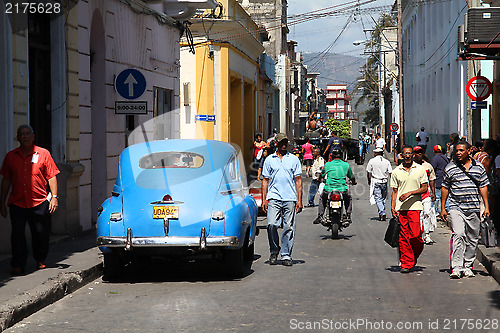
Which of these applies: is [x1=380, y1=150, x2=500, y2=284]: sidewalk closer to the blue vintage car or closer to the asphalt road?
the asphalt road

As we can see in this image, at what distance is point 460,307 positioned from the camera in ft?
26.4

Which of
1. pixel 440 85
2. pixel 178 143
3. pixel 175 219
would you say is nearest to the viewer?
pixel 175 219

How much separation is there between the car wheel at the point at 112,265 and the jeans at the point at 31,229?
3.13ft

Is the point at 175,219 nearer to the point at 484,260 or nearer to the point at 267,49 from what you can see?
the point at 484,260

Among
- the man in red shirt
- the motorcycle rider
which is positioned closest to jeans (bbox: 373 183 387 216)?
the motorcycle rider

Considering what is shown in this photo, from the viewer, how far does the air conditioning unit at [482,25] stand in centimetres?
1759

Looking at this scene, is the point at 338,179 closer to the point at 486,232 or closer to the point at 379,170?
the point at 379,170

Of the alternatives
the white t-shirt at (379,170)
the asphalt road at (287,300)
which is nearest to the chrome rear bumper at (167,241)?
the asphalt road at (287,300)

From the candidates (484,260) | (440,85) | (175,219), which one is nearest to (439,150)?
(484,260)

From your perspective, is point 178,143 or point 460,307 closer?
point 460,307

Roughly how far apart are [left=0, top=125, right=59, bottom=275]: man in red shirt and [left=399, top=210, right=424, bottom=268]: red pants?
474cm

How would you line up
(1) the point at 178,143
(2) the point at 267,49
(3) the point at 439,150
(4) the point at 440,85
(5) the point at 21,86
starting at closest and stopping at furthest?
(1) the point at 178,143
(5) the point at 21,86
(3) the point at 439,150
(4) the point at 440,85
(2) the point at 267,49

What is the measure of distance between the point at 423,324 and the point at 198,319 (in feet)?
6.99

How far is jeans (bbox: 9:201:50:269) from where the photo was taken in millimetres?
9758
